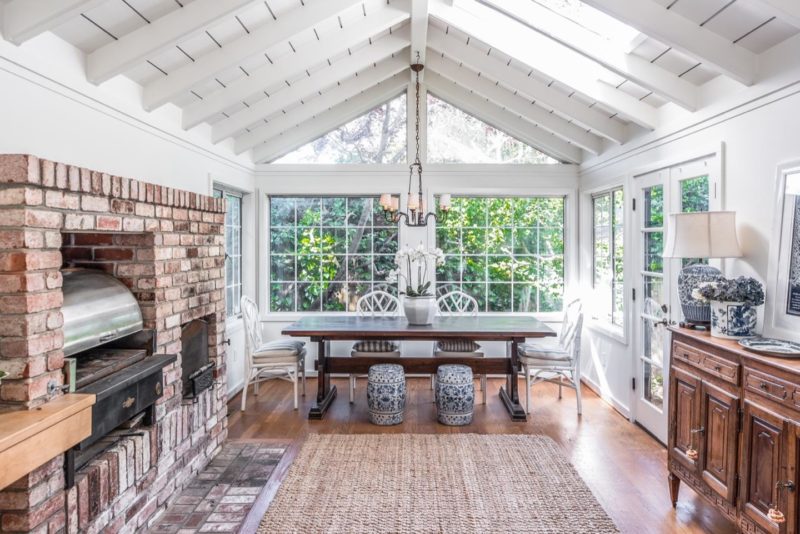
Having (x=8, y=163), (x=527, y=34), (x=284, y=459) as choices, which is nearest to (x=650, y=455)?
(x=284, y=459)

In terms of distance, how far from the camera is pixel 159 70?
9.98 ft

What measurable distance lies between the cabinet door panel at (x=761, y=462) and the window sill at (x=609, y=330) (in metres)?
2.08

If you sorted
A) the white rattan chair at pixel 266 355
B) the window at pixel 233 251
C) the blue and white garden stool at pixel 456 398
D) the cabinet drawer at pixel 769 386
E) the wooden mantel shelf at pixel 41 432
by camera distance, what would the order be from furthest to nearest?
1. the window at pixel 233 251
2. the white rattan chair at pixel 266 355
3. the blue and white garden stool at pixel 456 398
4. the cabinet drawer at pixel 769 386
5. the wooden mantel shelf at pixel 41 432

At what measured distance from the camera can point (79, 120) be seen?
2535 mm

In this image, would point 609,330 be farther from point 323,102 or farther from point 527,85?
point 323,102

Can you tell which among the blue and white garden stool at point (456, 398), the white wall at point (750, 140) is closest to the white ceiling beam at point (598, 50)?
the white wall at point (750, 140)

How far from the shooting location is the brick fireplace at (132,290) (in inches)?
67.4

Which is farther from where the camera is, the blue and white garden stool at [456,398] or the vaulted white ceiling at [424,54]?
the blue and white garden stool at [456,398]

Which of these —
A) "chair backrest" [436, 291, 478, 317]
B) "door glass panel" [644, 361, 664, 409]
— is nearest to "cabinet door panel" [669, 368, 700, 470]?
"door glass panel" [644, 361, 664, 409]

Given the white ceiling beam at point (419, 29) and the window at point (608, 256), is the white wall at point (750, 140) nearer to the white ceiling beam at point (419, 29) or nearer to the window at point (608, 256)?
the window at point (608, 256)

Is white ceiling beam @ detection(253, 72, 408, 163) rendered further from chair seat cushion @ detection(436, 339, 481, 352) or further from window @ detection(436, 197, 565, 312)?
chair seat cushion @ detection(436, 339, 481, 352)

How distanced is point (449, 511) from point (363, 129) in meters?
3.95

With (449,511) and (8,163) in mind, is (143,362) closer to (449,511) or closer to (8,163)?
(8,163)

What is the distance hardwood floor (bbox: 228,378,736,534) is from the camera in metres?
2.67
